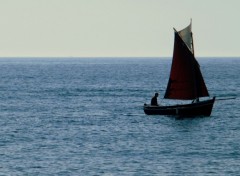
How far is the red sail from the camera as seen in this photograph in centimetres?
7106

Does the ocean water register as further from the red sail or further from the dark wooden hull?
the red sail

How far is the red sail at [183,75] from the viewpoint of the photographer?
71062mm

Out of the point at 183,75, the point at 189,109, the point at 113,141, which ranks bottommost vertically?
the point at 113,141

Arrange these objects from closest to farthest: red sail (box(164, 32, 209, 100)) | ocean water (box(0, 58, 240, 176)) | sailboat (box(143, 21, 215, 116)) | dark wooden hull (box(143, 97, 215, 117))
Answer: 1. ocean water (box(0, 58, 240, 176))
2. dark wooden hull (box(143, 97, 215, 117))
3. sailboat (box(143, 21, 215, 116))
4. red sail (box(164, 32, 209, 100))

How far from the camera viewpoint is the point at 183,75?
236 ft

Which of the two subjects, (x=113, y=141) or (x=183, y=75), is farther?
(x=183, y=75)

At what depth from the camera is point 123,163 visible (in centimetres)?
4625

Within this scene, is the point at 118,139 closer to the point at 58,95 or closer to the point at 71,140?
the point at 71,140

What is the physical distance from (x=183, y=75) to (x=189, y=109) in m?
3.98
